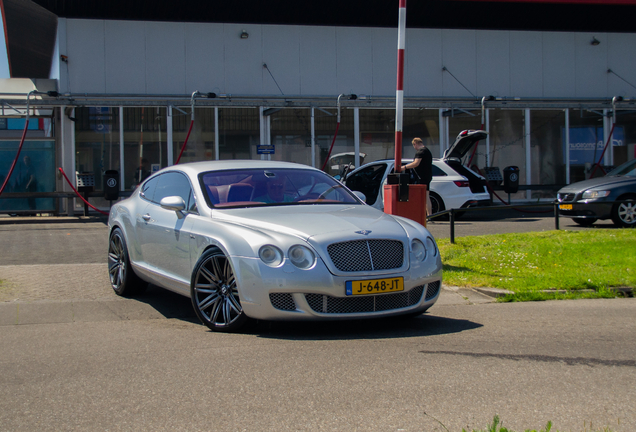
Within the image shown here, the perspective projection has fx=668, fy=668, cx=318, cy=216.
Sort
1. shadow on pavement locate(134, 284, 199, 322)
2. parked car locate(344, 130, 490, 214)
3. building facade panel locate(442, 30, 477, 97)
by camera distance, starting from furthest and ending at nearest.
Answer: building facade panel locate(442, 30, 477, 97), parked car locate(344, 130, 490, 214), shadow on pavement locate(134, 284, 199, 322)

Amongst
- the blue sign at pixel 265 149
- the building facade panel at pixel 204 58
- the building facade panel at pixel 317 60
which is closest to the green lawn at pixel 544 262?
the blue sign at pixel 265 149

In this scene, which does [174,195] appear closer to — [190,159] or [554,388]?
[554,388]

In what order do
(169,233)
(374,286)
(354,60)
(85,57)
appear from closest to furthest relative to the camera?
(374,286), (169,233), (85,57), (354,60)

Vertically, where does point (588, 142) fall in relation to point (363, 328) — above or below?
above

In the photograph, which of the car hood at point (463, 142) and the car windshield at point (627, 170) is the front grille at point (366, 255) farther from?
the car hood at point (463, 142)

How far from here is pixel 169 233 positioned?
21.4 feet

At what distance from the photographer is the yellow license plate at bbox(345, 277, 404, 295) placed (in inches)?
206

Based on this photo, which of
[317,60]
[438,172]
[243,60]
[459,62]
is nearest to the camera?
[438,172]

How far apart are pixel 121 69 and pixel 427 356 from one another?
19.2 m

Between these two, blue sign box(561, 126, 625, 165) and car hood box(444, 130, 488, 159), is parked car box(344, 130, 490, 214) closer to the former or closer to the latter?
car hood box(444, 130, 488, 159)

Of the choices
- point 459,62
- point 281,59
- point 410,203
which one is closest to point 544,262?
point 410,203

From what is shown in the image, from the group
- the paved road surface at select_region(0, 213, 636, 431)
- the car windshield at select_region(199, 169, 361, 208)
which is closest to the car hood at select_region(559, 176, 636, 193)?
the paved road surface at select_region(0, 213, 636, 431)

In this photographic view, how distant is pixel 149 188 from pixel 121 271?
100 cm

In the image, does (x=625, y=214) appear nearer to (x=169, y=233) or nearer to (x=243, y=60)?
(x=169, y=233)
